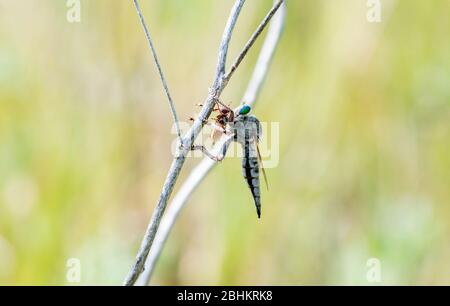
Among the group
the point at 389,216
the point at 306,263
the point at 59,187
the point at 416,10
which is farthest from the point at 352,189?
the point at 59,187

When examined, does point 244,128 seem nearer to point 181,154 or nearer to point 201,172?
point 201,172

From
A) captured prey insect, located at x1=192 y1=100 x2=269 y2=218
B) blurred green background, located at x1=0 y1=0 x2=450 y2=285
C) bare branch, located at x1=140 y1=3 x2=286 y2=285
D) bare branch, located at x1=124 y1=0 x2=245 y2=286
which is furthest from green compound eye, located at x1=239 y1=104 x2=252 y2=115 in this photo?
blurred green background, located at x1=0 y1=0 x2=450 y2=285

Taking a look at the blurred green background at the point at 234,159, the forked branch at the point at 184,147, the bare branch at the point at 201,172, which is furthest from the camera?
the blurred green background at the point at 234,159

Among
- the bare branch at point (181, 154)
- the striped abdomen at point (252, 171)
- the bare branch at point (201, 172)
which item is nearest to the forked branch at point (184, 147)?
the bare branch at point (181, 154)

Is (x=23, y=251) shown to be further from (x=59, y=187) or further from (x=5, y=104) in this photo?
(x=5, y=104)

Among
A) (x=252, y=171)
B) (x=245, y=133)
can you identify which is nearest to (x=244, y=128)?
(x=245, y=133)

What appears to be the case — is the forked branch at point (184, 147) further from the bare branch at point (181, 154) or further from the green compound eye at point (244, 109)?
the green compound eye at point (244, 109)
